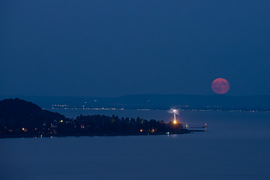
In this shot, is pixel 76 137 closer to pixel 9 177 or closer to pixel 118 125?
pixel 118 125

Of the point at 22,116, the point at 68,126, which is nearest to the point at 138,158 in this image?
the point at 68,126

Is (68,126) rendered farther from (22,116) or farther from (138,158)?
(138,158)

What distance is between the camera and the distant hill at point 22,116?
62969mm

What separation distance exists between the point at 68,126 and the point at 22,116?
17.9 feet

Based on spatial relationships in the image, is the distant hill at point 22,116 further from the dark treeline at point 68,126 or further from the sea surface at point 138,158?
the sea surface at point 138,158

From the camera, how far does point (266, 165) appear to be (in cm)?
3966

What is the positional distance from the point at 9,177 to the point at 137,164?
967 cm

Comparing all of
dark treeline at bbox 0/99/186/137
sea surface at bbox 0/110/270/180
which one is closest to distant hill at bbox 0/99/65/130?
dark treeline at bbox 0/99/186/137

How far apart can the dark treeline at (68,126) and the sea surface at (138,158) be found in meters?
2.40

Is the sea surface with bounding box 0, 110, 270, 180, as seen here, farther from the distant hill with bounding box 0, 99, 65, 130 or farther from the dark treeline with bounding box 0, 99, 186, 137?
the distant hill with bounding box 0, 99, 65, 130

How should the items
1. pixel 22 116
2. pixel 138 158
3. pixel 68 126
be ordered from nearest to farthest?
pixel 138 158
pixel 68 126
pixel 22 116

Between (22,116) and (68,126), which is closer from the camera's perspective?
(68,126)

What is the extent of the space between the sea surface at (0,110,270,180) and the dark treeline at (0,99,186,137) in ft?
7.88

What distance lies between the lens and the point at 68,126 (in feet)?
209
